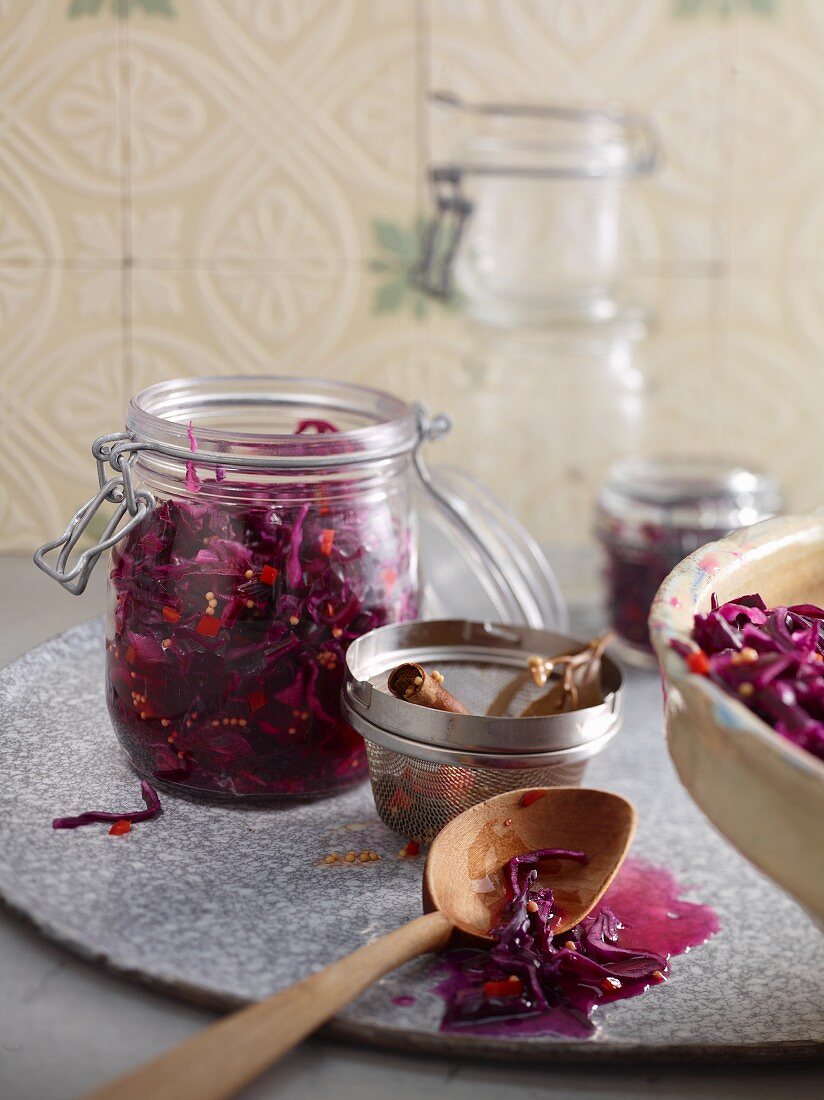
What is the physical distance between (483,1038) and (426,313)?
109 centimetres

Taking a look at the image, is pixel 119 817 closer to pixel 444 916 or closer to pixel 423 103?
pixel 444 916

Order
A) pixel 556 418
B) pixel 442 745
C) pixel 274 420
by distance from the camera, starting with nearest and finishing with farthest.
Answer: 1. pixel 442 745
2. pixel 274 420
3. pixel 556 418

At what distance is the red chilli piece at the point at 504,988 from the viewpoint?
2.07 ft

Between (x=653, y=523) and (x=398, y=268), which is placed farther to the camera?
(x=398, y=268)

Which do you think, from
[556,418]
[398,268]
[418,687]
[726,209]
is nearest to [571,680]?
[418,687]

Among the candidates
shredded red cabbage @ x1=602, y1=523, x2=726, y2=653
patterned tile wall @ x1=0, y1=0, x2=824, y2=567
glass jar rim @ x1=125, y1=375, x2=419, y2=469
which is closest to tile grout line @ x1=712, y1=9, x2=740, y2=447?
patterned tile wall @ x1=0, y1=0, x2=824, y2=567

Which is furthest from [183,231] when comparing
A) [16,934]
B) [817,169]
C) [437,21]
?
[16,934]

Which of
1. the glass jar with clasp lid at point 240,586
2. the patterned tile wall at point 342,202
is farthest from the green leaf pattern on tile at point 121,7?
the glass jar with clasp lid at point 240,586

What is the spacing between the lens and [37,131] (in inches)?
55.6

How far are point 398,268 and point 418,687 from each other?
34.3 inches

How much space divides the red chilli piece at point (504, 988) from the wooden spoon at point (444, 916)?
0.03 meters

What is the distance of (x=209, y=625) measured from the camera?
75cm

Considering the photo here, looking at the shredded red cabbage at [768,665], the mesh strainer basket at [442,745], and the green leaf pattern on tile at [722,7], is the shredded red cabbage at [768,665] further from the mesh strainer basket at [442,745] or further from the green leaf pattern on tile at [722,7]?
the green leaf pattern on tile at [722,7]

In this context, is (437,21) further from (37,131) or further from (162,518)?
(162,518)
